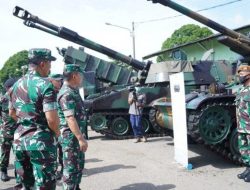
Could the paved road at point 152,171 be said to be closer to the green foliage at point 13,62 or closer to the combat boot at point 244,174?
the combat boot at point 244,174

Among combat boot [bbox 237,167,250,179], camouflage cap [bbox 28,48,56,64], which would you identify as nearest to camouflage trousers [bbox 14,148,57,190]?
camouflage cap [bbox 28,48,56,64]

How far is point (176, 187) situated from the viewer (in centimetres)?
612

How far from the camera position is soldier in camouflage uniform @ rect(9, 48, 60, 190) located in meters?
3.74

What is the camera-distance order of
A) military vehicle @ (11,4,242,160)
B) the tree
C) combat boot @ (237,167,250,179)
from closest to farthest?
combat boot @ (237,167,250,179), military vehicle @ (11,4,242,160), the tree

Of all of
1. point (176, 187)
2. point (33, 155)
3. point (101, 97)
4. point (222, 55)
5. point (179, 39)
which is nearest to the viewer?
point (33, 155)

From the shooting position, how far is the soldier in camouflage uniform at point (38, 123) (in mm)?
3742

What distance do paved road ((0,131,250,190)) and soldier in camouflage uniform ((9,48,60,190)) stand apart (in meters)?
2.57

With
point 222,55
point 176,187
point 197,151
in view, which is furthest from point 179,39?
point 176,187

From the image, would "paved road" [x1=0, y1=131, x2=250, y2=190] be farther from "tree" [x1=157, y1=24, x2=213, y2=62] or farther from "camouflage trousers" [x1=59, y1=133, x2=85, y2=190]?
"tree" [x1=157, y1=24, x2=213, y2=62]

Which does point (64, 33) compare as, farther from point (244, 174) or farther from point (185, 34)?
point (185, 34)

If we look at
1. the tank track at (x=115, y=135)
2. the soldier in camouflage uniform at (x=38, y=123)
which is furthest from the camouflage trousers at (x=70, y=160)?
the tank track at (x=115, y=135)

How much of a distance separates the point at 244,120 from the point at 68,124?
117 inches

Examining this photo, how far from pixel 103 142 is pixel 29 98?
808 cm

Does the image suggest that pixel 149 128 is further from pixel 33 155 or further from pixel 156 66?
pixel 33 155
